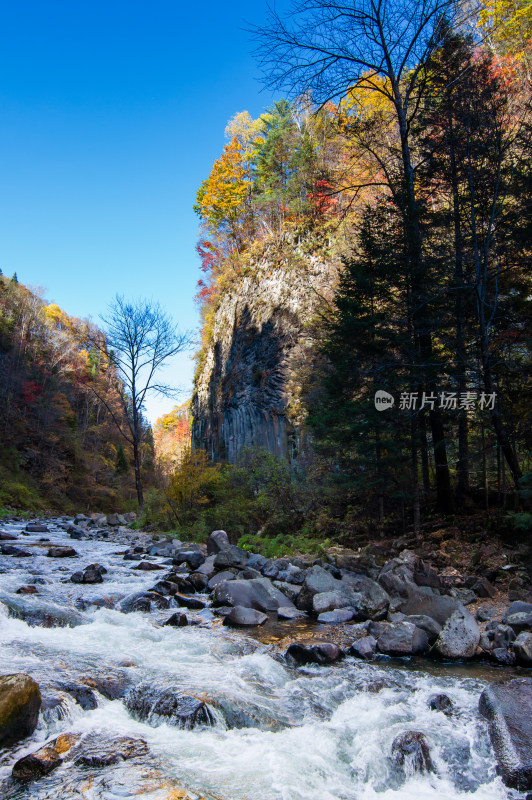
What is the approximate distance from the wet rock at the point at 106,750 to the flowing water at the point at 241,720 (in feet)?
0.18

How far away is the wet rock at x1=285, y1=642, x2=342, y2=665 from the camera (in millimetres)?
4551

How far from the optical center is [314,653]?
180 inches

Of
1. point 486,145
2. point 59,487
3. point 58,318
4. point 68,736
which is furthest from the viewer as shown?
point 58,318

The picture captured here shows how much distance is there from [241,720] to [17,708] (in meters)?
1.54

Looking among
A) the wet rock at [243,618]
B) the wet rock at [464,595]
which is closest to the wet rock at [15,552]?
the wet rock at [243,618]

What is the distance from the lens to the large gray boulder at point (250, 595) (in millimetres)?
6527

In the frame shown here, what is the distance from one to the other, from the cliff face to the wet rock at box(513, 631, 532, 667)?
42.2 ft

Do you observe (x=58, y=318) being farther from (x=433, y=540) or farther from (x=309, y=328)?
(x=433, y=540)

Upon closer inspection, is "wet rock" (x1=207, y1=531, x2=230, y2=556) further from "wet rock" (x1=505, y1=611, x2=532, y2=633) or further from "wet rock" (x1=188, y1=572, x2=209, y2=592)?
"wet rock" (x1=505, y1=611, x2=532, y2=633)

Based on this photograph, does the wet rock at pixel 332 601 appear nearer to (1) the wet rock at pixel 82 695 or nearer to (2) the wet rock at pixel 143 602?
(2) the wet rock at pixel 143 602

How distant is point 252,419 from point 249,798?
2033 cm

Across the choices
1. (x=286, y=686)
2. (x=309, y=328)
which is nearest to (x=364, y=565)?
(x=286, y=686)

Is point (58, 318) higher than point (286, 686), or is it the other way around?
point (58, 318)

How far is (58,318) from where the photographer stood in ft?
172
